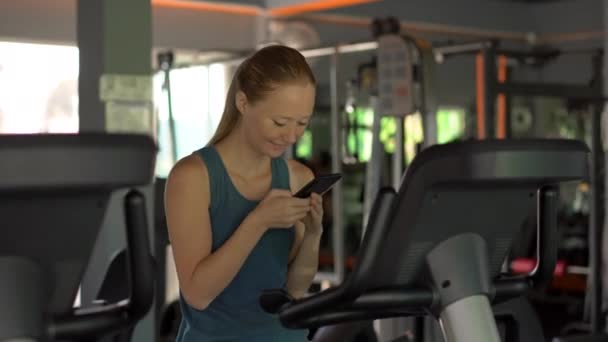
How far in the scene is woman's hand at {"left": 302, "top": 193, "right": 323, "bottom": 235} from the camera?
181cm

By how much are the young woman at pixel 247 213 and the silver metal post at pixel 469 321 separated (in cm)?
31

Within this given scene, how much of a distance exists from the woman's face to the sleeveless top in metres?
0.11

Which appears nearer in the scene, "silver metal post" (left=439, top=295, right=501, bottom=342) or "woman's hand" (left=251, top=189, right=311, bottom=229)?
"silver metal post" (left=439, top=295, right=501, bottom=342)

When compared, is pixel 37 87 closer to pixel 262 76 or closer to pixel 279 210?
pixel 262 76

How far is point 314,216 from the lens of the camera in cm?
187

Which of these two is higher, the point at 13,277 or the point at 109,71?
the point at 109,71

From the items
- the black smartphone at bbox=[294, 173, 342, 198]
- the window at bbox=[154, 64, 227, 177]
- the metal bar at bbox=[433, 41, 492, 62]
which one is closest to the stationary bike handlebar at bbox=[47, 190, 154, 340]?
the black smartphone at bbox=[294, 173, 342, 198]

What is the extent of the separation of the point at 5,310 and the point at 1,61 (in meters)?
7.12

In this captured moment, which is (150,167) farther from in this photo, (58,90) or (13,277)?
(58,90)

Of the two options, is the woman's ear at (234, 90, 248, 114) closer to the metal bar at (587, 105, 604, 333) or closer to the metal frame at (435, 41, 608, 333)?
the metal frame at (435, 41, 608, 333)

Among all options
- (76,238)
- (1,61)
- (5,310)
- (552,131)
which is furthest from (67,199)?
(552,131)

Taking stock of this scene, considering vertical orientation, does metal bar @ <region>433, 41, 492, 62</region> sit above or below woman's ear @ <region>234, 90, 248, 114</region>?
above

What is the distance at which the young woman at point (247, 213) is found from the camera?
179cm

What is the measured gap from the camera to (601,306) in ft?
21.2
